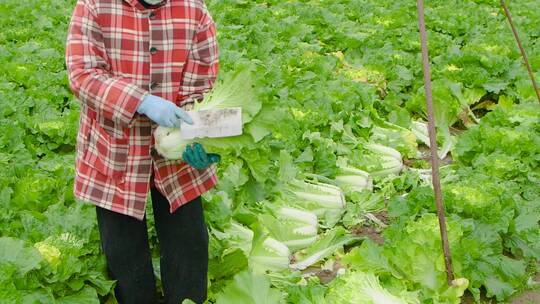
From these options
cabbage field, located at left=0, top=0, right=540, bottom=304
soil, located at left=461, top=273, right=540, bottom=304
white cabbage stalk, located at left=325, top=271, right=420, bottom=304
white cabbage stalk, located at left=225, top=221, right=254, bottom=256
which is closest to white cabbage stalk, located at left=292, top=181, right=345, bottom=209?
cabbage field, located at left=0, top=0, right=540, bottom=304

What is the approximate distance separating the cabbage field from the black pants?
0.14 m

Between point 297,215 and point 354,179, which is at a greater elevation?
point 297,215

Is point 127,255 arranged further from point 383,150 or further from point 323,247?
point 383,150

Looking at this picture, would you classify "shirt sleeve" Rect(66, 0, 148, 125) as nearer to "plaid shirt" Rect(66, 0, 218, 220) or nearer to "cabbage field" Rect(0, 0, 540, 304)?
"plaid shirt" Rect(66, 0, 218, 220)

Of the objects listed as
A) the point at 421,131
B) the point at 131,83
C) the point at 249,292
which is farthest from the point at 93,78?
the point at 421,131

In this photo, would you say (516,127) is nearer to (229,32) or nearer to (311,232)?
(311,232)

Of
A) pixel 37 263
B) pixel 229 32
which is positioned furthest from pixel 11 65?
pixel 37 263

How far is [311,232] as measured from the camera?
4.74 metres

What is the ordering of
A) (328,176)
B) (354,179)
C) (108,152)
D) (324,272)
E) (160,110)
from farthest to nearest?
(354,179), (328,176), (324,272), (108,152), (160,110)

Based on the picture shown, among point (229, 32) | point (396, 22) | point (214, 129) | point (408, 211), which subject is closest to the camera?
point (214, 129)

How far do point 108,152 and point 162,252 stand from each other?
0.68m

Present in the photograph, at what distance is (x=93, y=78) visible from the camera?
9.07ft

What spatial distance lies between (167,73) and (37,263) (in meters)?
1.04

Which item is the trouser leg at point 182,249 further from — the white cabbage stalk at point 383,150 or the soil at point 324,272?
the white cabbage stalk at point 383,150
